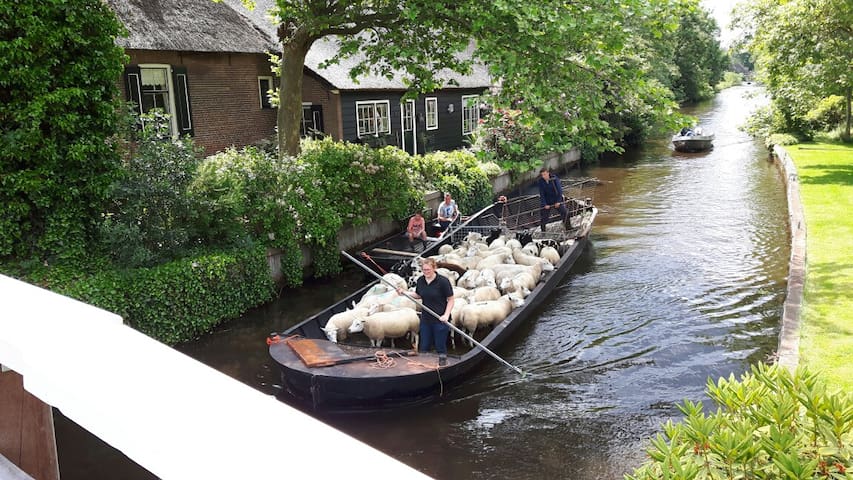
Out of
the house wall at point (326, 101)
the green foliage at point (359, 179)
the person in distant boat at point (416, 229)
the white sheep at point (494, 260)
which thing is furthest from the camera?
the house wall at point (326, 101)

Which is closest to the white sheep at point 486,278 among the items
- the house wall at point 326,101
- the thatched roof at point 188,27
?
the thatched roof at point 188,27

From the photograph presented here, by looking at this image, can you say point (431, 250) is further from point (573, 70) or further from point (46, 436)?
point (46, 436)

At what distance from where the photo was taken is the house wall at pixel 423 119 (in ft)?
82.6

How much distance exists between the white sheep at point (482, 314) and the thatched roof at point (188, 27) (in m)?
12.1

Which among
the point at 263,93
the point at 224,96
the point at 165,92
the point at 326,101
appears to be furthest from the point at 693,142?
the point at 165,92

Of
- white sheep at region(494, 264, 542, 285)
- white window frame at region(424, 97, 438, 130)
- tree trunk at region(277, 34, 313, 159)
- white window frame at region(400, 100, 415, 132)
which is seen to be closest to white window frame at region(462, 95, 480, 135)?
white window frame at region(424, 97, 438, 130)

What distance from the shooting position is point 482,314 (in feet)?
38.3

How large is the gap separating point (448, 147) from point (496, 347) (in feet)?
72.7

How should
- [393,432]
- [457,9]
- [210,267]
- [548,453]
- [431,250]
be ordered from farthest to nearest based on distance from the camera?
1. [431,250]
2. [457,9]
3. [210,267]
4. [393,432]
5. [548,453]

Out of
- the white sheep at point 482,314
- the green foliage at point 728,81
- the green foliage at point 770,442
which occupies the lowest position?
the white sheep at point 482,314

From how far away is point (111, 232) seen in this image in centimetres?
1109

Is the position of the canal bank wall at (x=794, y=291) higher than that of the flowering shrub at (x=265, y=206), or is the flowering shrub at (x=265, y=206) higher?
the flowering shrub at (x=265, y=206)

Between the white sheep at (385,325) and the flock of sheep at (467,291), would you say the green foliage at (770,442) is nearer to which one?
the white sheep at (385,325)

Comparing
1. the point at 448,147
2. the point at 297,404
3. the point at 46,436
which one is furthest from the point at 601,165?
the point at 46,436
